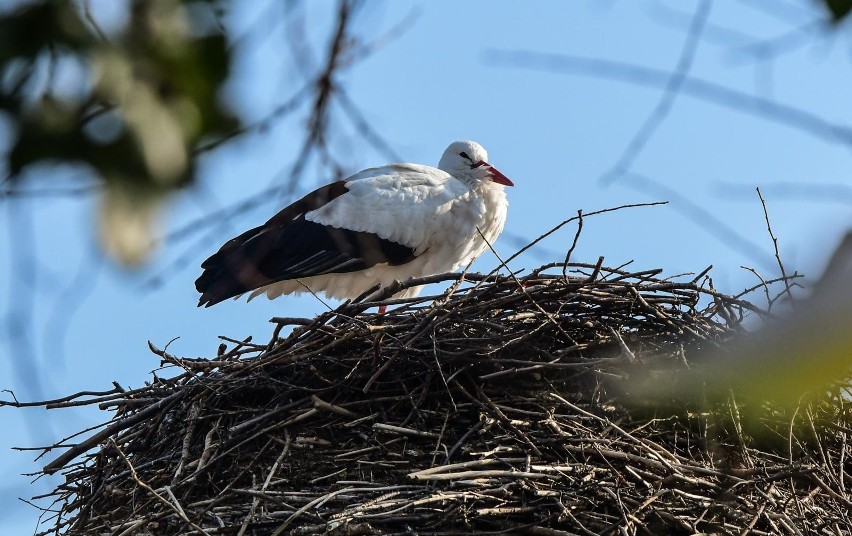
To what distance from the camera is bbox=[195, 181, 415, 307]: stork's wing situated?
526cm

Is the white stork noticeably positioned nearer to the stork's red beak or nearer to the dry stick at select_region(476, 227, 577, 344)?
the stork's red beak

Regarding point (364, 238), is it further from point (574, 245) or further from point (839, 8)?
point (839, 8)

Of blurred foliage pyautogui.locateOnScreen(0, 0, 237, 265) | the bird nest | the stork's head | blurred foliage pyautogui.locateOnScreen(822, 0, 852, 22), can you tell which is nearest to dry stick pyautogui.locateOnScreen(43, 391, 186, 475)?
the bird nest

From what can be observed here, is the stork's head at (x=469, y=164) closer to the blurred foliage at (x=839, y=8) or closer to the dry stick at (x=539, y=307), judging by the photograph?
the dry stick at (x=539, y=307)

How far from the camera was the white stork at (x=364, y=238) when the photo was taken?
538cm

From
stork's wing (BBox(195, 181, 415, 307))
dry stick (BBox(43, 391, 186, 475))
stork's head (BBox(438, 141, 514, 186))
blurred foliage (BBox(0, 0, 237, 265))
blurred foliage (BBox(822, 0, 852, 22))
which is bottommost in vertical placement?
blurred foliage (BBox(822, 0, 852, 22))

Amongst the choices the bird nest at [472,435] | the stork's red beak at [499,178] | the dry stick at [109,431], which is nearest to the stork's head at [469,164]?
the stork's red beak at [499,178]

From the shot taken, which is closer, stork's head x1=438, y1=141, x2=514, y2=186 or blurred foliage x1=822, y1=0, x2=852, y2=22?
blurred foliage x1=822, y1=0, x2=852, y2=22

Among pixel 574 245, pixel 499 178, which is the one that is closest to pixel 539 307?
pixel 574 245

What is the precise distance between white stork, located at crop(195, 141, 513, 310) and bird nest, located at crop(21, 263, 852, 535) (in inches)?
50.9

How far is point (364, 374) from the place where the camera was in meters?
3.71

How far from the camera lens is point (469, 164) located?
6051 mm

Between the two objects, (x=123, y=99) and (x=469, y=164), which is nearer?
(x=123, y=99)

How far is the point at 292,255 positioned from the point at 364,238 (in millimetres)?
365
